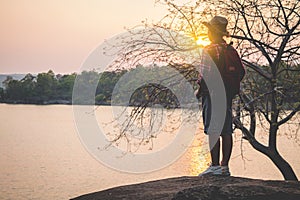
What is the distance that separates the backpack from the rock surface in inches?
37.3

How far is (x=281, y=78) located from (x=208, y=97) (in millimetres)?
3525

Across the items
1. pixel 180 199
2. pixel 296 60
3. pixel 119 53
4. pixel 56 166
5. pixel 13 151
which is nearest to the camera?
pixel 180 199

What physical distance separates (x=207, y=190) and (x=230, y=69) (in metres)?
1.38

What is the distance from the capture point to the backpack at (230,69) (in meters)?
4.99

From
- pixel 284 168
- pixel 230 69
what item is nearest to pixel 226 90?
pixel 230 69

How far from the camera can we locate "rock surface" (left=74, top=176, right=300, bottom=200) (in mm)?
4184

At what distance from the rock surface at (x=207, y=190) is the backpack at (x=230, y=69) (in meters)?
0.95

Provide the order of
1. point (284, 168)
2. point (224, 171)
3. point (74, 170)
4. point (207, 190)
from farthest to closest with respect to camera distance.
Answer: point (74, 170)
point (284, 168)
point (224, 171)
point (207, 190)

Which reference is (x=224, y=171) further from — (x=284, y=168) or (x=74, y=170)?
(x=74, y=170)

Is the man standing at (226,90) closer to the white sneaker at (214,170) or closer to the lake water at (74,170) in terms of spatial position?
the white sneaker at (214,170)

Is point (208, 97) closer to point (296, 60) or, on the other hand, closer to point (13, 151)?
point (296, 60)

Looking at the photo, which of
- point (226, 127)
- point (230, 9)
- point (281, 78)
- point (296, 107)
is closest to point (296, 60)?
point (281, 78)

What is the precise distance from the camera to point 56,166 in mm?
23391

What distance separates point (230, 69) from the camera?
198 inches
